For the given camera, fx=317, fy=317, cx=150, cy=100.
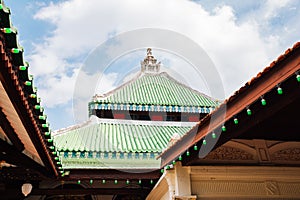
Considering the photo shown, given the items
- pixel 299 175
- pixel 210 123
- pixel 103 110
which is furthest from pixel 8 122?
pixel 103 110

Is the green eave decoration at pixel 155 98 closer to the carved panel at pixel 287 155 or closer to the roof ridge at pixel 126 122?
the roof ridge at pixel 126 122

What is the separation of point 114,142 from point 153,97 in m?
3.48

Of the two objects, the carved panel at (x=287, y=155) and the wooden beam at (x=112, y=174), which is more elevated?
the carved panel at (x=287, y=155)

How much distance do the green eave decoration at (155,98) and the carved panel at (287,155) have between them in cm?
462

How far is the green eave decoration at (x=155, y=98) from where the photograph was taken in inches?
395

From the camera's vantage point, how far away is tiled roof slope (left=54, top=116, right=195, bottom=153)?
7.05 metres

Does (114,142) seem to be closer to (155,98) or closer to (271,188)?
(155,98)

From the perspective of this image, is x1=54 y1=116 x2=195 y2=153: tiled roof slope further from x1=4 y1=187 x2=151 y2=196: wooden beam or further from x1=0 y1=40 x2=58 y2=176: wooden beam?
x1=0 y1=40 x2=58 y2=176: wooden beam

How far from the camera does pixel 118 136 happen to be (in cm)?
834

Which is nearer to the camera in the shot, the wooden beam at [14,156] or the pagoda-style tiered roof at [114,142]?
the wooden beam at [14,156]

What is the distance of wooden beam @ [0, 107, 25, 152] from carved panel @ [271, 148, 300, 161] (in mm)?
4267

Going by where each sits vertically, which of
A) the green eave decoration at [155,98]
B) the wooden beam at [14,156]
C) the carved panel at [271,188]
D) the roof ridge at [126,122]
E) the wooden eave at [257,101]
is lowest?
the carved panel at [271,188]

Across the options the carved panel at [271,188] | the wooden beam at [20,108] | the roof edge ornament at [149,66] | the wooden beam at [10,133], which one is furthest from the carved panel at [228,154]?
the roof edge ornament at [149,66]

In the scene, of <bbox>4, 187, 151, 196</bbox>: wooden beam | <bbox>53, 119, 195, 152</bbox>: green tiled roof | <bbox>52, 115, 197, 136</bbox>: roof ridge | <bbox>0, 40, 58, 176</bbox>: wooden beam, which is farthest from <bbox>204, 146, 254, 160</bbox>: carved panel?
<bbox>52, 115, 197, 136</bbox>: roof ridge
